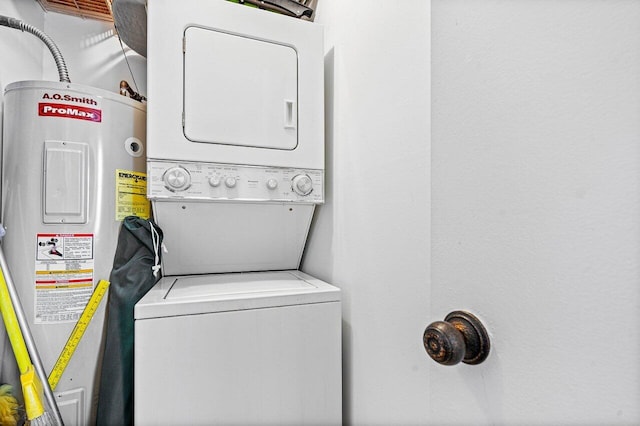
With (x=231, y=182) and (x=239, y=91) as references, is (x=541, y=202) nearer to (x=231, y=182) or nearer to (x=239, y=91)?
(x=231, y=182)

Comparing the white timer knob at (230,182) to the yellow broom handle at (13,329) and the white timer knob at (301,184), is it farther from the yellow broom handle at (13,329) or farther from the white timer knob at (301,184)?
the yellow broom handle at (13,329)

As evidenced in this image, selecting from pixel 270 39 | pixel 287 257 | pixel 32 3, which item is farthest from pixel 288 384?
pixel 32 3

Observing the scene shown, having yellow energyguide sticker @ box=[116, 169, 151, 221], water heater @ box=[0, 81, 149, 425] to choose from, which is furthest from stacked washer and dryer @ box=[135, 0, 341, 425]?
water heater @ box=[0, 81, 149, 425]

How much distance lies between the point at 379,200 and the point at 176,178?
78 cm

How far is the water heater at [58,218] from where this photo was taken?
119cm

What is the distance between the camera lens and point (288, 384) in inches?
43.8

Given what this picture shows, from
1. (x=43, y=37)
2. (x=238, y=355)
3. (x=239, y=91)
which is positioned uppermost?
(x=43, y=37)

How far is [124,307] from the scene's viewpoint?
1.23m

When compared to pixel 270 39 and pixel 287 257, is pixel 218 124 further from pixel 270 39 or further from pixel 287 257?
pixel 287 257

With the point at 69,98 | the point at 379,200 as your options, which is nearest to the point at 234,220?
the point at 379,200

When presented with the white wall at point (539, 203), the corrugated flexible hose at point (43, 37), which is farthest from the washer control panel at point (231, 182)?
the white wall at point (539, 203)

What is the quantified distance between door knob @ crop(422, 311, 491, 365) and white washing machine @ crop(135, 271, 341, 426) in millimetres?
720

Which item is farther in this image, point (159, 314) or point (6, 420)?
point (6, 420)

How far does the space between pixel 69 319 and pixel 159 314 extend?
57 centimetres
